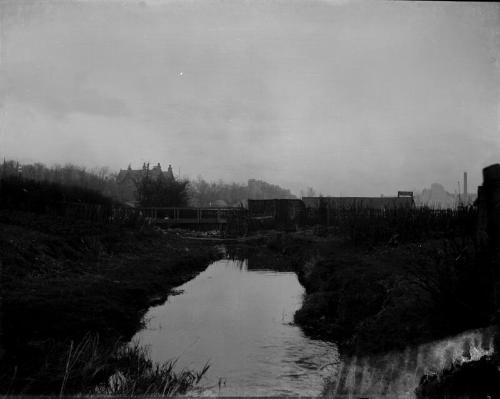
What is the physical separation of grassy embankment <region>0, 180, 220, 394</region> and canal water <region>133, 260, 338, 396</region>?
43cm

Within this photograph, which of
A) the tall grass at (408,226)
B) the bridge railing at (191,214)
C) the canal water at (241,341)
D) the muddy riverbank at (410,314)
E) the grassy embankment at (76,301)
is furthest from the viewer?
the bridge railing at (191,214)

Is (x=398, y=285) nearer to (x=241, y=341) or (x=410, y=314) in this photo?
(x=410, y=314)

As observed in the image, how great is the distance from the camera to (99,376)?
642cm

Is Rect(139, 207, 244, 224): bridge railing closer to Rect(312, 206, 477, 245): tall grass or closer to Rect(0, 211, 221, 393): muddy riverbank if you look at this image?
Rect(0, 211, 221, 393): muddy riverbank

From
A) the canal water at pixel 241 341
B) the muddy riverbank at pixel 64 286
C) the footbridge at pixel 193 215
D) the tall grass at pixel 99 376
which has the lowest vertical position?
the canal water at pixel 241 341

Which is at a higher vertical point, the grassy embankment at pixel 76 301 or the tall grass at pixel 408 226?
the tall grass at pixel 408 226

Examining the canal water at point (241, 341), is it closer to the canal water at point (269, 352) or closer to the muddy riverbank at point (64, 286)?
the canal water at point (269, 352)

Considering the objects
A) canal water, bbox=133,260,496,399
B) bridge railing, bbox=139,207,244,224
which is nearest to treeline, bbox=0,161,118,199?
bridge railing, bbox=139,207,244,224

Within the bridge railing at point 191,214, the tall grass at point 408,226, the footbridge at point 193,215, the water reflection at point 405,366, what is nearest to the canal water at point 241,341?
the water reflection at point 405,366

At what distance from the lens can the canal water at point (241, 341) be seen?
673 centimetres

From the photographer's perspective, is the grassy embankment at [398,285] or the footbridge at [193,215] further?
the footbridge at [193,215]

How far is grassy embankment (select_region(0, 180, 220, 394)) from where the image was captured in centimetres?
612

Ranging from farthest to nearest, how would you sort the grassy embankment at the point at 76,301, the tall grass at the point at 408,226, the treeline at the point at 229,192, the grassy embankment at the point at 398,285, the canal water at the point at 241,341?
the treeline at the point at 229,192 < the tall grass at the point at 408,226 < the canal water at the point at 241,341 < the grassy embankment at the point at 398,285 < the grassy embankment at the point at 76,301

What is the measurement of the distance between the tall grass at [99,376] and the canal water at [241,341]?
46 cm
